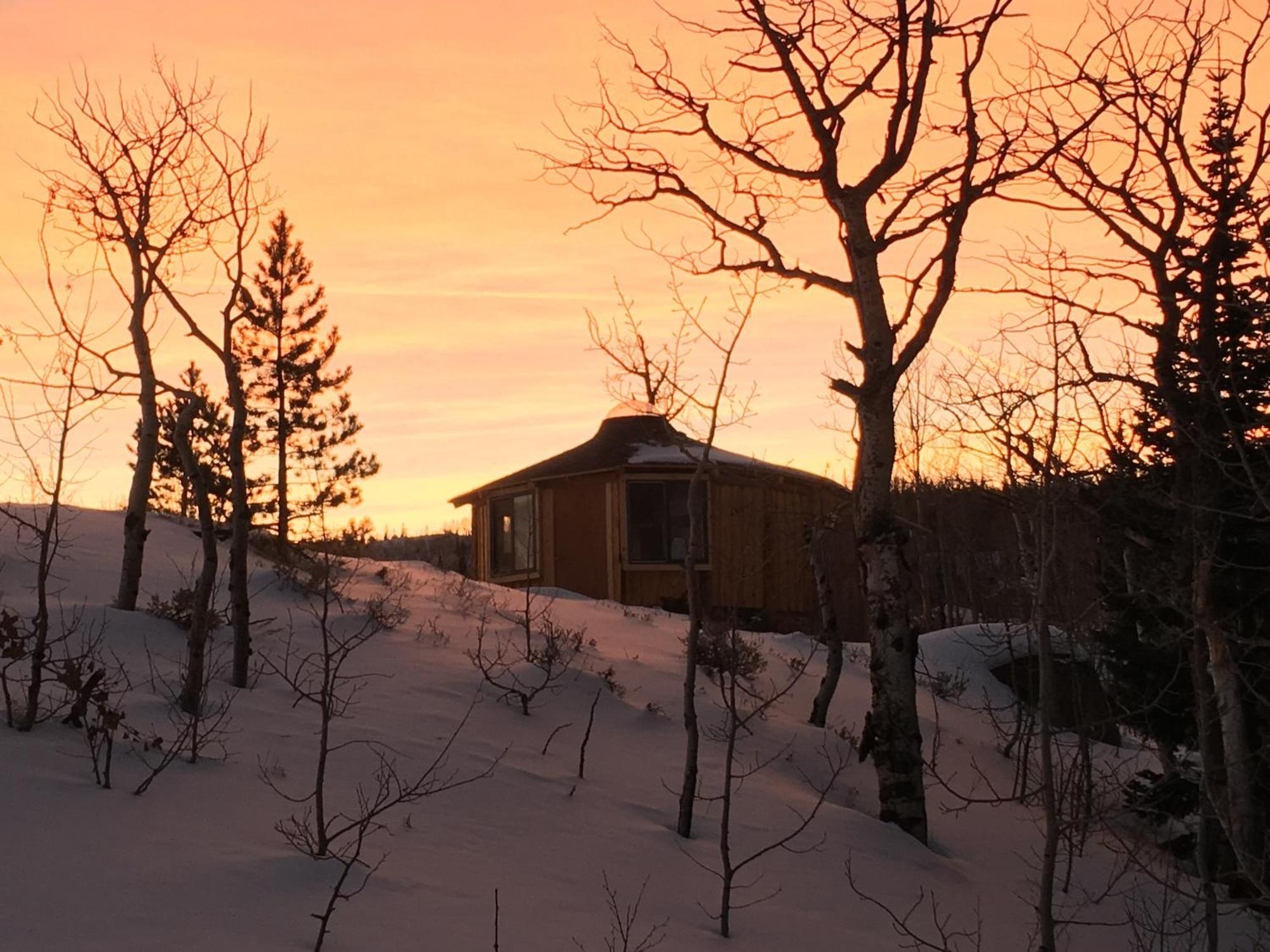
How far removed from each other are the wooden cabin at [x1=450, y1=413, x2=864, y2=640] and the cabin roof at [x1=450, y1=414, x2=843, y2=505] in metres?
0.03

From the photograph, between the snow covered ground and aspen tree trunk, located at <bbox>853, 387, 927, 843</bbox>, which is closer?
the snow covered ground

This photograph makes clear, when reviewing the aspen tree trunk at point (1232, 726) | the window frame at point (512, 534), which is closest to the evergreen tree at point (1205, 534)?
the aspen tree trunk at point (1232, 726)

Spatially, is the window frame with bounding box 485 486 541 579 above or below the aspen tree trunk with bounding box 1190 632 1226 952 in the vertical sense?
above

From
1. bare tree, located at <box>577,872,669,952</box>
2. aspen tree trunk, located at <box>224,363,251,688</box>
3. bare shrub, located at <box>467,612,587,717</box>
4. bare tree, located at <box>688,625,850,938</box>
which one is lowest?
bare tree, located at <box>577,872,669,952</box>

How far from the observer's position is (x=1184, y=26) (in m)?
11.8

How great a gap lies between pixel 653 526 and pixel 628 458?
131cm

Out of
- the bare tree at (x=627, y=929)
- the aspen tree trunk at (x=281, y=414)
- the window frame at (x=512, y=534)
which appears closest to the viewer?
the bare tree at (x=627, y=929)

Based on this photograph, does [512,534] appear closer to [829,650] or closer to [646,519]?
[646,519]

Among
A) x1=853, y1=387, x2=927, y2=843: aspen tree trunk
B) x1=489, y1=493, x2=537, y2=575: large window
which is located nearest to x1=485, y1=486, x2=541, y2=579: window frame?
x1=489, y1=493, x2=537, y2=575: large window

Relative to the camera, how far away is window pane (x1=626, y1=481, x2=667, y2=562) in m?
23.2

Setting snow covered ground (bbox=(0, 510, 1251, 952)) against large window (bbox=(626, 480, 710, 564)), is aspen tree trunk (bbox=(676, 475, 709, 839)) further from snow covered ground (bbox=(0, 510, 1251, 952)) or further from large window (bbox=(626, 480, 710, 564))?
large window (bbox=(626, 480, 710, 564))

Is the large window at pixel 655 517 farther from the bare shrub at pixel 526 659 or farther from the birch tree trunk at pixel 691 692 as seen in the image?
the birch tree trunk at pixel 691 692

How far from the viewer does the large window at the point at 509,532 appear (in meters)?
24.7

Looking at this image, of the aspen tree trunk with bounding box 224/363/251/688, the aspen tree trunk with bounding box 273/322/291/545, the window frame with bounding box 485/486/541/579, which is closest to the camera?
the aspen tree trunk with bounding box 224/363/251/688
